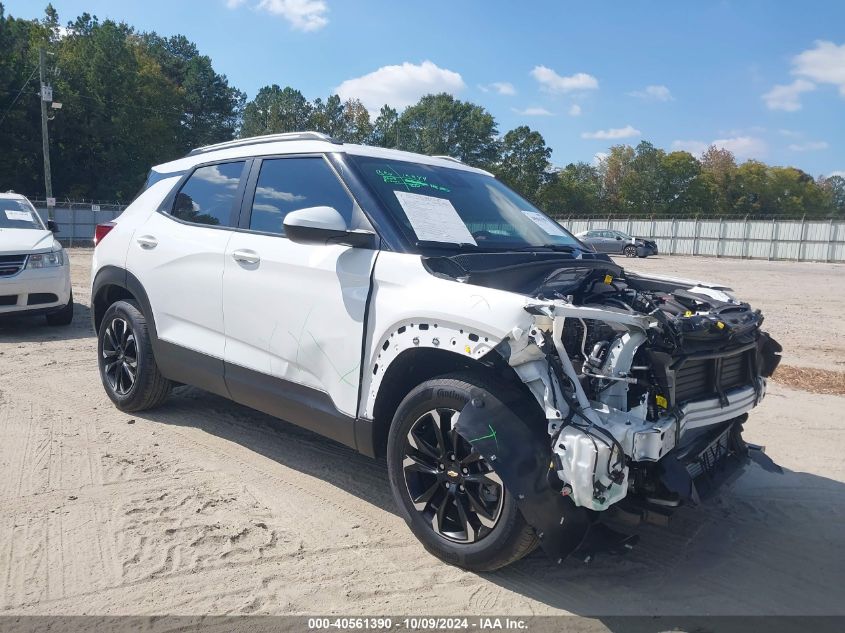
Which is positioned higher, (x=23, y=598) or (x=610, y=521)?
(x=610, y=521)

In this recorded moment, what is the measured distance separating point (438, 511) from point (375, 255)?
1.31 metres

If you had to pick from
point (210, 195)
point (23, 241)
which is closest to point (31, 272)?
point (23, 241)

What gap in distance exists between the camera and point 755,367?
3.59 m

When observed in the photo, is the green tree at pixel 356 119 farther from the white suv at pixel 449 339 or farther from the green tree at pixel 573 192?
the white suv at pixel 449 339

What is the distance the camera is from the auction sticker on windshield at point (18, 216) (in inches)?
371

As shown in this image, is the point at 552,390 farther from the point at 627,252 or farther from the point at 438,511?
the point at 627,252

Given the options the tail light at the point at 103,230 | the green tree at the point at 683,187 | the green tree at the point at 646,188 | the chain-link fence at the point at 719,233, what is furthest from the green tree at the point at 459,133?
the tail light at the point at 103,230

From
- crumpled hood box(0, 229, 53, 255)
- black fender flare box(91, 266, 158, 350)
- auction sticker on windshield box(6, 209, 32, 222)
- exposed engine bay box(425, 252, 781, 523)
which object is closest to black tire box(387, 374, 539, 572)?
exposed engine bay box(425, 252, 781, 523)

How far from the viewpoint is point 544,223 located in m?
4.62

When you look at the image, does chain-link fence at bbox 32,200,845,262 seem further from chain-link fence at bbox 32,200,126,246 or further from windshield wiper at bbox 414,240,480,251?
windshield wiper at bbox 414,240,480,251

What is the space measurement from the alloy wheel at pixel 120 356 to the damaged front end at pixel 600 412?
3.31 metres

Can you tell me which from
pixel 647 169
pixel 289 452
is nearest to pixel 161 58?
pixel 647 169

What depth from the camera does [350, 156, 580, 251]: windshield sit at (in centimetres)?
372

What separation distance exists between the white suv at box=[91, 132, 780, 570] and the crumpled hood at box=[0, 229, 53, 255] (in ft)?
15.0
